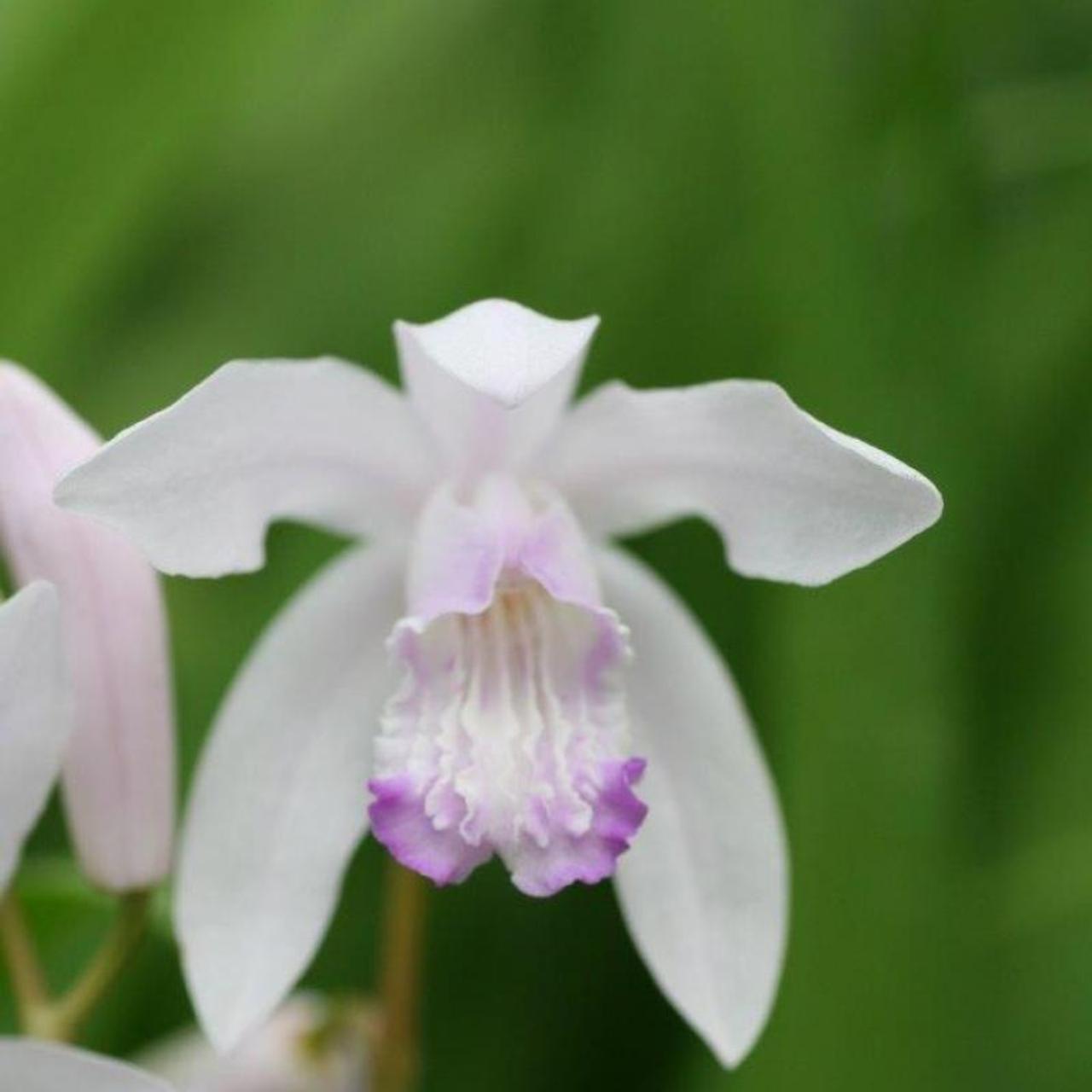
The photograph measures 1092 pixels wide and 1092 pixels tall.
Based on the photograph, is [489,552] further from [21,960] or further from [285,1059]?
[285,1059]

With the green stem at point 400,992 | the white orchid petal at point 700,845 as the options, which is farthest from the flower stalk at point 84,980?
the white orchid petal at point 700,845

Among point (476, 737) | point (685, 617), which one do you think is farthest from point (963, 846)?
point (476, 737)

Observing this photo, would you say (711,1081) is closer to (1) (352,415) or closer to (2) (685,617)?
(2) (685,617)

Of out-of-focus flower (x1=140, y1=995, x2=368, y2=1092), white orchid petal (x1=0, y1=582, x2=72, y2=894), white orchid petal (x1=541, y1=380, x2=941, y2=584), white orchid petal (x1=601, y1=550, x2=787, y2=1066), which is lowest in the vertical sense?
out-of-focus flower (x1=140, y1=995, x2=368, y2=1092)

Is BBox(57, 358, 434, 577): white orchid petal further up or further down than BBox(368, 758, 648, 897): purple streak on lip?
further up

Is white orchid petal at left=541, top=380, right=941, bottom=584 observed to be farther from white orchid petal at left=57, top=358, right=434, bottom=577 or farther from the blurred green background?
the blurred green background

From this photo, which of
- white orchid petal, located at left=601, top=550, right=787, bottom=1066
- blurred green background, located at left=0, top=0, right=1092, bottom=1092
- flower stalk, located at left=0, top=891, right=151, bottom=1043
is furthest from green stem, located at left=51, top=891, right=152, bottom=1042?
white orchid petal, located at left=601, top=550, right=787, bottom=1066

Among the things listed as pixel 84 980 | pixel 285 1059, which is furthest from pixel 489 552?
pixel 285 1059

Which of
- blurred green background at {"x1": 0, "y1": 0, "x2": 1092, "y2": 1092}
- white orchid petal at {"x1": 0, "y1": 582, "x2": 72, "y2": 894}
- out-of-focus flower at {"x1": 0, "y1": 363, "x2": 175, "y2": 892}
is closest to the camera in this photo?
white orchid petal at {"x1": 0, "y1": 582, "x2": 72, "y2": 894}
